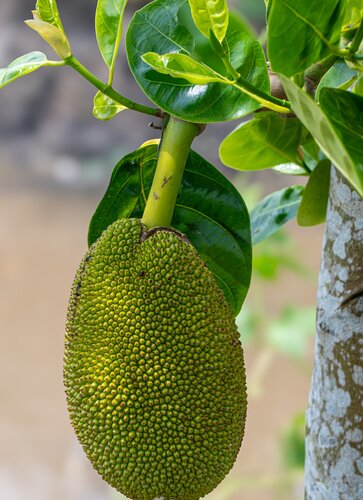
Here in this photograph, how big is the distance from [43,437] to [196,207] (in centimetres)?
342

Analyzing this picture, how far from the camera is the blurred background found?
2.14m

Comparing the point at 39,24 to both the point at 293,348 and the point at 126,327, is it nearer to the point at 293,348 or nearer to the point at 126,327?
the point at 126,327

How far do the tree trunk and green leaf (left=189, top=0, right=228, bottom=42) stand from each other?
5.6 inches

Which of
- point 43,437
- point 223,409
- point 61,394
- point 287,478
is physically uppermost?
point 61,394

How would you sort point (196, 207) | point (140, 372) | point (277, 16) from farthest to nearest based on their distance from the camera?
1. point (196, 207)
2. point (140, 372)
3. point (277, 16)

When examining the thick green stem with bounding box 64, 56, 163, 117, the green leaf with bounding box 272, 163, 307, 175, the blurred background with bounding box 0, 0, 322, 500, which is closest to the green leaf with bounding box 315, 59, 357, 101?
the thick green stem with bounding box 64, 56, 163, 117

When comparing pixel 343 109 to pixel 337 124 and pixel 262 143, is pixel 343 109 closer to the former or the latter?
pixel 337 124

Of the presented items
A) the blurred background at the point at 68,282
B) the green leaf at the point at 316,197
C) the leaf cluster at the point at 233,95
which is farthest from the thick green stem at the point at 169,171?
the blurred background at the point at 68,282

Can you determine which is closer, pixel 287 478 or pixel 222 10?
pixel 222 10

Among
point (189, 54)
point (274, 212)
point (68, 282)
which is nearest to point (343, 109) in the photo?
point (189, 54)

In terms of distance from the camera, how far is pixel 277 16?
44 centimetres

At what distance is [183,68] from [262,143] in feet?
0.65

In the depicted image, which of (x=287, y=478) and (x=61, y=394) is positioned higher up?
(x=61, y=394)

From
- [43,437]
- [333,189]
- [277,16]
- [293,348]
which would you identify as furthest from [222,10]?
[43,437]
